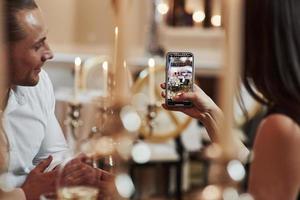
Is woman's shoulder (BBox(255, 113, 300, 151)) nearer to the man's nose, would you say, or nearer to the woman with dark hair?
the woman with dark hair

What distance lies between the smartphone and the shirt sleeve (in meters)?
0.18

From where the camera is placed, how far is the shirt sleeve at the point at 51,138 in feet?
2.85

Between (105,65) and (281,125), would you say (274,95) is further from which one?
(105,65)

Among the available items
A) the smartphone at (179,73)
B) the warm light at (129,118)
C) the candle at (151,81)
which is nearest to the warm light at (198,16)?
the candle at (151,81)

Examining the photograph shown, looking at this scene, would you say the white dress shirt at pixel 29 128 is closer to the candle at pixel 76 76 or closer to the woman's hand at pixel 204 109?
the candle at pixel 76 76

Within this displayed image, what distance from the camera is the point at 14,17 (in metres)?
0.83

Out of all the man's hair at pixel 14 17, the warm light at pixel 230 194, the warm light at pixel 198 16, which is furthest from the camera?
the warm light at pixel 198 16

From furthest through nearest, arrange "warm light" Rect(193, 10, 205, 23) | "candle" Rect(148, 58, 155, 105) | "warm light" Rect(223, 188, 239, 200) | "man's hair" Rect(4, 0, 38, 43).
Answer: "warm light" Rect(193, 10, 205, 23) → "candle" Rect(148, 58, 155, 105) → "warm light" Rect(223, 188, 239, 200) → "man's hair" Rect(4, 0, 38, 43)

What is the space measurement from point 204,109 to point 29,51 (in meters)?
0.28

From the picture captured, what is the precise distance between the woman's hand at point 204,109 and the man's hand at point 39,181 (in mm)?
208

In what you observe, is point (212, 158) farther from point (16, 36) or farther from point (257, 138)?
point (16, 36)

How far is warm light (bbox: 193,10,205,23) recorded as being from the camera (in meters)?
2.94

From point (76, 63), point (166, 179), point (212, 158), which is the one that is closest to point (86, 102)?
point (76, 63)

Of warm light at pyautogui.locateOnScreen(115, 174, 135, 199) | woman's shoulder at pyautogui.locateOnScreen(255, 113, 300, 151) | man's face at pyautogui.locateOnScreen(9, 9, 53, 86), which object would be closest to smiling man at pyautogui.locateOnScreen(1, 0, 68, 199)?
man's face at pyautogui.locateOnScreen(9, 9, 53, 86)
